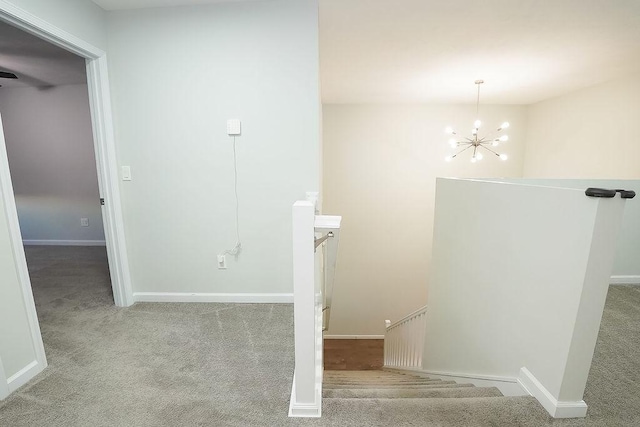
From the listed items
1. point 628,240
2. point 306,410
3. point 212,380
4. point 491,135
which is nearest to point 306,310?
point 306,410

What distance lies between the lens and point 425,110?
4816mm

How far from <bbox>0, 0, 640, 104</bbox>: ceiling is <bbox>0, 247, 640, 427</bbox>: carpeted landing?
2.34 metres

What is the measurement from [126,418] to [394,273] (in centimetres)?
467

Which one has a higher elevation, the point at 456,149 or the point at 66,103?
the point at 66,103

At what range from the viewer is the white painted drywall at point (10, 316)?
1.35m

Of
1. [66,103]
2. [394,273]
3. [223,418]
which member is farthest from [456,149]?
[66,103]

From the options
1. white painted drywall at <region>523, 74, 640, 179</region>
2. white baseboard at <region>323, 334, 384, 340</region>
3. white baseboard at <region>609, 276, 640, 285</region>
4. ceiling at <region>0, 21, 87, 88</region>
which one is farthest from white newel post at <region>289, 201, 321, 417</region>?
white baseboard at <region>323, 334, 384, 340</region>

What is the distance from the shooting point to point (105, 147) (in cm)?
199

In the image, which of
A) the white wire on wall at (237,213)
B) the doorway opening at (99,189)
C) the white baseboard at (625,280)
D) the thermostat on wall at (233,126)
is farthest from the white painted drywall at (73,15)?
the white baseboard at (625,280)

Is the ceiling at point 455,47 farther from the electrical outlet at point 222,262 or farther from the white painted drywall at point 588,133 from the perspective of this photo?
the electrical outlet at point 222,262

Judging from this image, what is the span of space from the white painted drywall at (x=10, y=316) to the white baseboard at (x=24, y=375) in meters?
0.02

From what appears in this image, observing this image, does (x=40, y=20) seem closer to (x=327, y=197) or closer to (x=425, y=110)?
(x=327, y=197)

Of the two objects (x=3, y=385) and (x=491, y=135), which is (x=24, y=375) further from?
(x=491, y=135)

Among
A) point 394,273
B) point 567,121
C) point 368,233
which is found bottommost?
point 394,273
